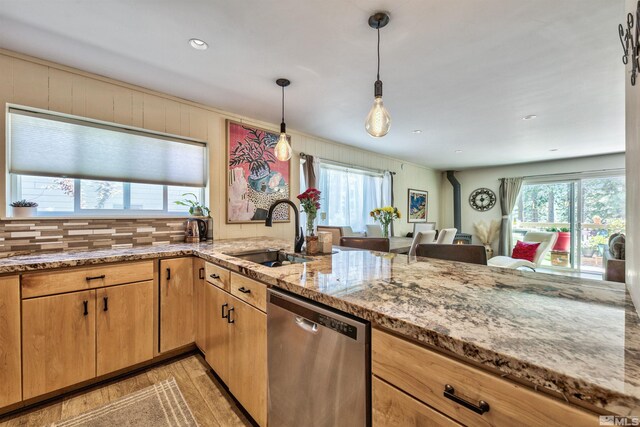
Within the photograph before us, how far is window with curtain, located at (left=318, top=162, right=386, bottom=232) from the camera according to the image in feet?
14.3

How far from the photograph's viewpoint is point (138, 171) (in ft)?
8.04

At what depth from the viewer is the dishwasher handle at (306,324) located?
103 centimetres

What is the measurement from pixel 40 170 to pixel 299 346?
2.40 meters

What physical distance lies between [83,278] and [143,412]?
926mm

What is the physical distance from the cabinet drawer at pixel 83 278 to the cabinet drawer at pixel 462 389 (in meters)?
1.85

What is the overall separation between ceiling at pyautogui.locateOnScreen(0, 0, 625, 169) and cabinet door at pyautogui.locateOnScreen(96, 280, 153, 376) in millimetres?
1717

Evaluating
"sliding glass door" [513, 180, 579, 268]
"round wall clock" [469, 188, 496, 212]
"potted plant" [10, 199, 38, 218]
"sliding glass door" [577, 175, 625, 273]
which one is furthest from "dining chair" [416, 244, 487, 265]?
"round wall clock" [469, 188, 496, 212]

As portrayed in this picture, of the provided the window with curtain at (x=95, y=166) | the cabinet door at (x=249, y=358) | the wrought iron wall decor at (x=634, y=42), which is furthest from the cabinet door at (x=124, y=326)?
the wrought iron wall decor at (x=634, y=42)

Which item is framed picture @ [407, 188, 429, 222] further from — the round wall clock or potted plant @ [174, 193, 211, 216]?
potted plant @ [174, 193, 211, 216]

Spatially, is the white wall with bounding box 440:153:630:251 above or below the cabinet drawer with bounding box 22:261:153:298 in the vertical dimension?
above

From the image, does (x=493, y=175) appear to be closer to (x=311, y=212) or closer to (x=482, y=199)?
(x=482, y=199)

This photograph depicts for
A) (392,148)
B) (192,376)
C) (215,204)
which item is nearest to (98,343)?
(192,376)

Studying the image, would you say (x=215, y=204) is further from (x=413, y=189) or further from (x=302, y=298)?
(x=413, y=189)

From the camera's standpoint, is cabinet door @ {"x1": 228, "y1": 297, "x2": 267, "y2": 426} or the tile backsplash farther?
the tile backsplash
